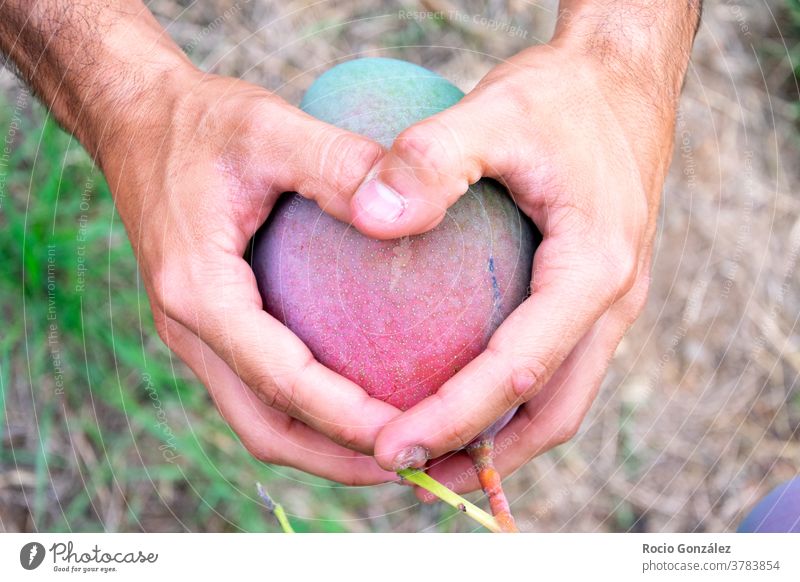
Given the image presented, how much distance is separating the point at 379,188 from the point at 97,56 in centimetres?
50

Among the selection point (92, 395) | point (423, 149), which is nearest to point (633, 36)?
point (423, 149)

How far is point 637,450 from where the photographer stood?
5.40 ft

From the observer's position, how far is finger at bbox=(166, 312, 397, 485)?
982mm

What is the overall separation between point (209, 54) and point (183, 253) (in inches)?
36.4

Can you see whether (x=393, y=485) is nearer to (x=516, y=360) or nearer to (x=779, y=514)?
(x=779, y=514)

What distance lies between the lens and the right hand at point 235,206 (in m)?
0.80

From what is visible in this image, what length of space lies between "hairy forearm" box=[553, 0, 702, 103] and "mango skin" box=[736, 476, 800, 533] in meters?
0.57

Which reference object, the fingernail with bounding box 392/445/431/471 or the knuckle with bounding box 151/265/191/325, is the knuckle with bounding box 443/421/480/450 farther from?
the knuckle with bounding box 151/265/191/325

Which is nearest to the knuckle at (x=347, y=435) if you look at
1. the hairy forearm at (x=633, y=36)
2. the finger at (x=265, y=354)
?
the finger at (x=265, y=354)

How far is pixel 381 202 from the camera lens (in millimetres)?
748

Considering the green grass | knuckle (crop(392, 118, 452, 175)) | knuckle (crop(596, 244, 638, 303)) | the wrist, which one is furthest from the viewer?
the green grass

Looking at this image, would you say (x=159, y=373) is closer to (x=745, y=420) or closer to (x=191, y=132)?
(x=191, y=132)

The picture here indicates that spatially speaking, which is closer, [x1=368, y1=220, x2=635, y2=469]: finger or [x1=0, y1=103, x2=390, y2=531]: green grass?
[x1=368, y1=220, x2=635, y2=469]: finger

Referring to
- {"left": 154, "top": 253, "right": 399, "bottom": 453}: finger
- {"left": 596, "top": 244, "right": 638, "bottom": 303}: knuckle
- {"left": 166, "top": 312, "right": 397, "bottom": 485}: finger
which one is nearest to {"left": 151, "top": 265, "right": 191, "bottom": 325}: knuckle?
{"left": 154, "top": 253, "right": 399, "bottom": 453}: finger
